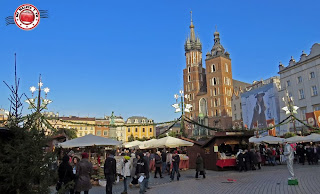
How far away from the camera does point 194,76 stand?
96062mm

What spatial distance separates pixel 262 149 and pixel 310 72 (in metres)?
23.2

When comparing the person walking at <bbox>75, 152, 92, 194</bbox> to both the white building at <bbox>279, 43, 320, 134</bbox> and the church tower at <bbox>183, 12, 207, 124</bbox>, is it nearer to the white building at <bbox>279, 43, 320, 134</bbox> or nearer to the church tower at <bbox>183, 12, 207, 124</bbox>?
the white building at <bbox>279, 43, 320, 134</bbox>

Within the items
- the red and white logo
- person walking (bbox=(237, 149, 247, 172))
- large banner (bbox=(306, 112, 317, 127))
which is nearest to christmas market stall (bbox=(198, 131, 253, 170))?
person walking (bbox=(237, 149, 247, 172))

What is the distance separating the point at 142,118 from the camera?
11362cm

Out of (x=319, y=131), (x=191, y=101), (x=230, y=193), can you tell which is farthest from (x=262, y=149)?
(x=191, y=101)

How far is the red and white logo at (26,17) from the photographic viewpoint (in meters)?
11.7

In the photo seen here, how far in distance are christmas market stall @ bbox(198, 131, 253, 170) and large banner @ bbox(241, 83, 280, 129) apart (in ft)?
110

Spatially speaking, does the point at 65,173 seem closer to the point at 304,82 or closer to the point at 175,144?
the point at 175,144

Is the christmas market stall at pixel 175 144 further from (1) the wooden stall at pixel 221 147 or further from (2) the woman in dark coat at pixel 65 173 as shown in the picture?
(2) the woman in dark coat at pixel 65 173

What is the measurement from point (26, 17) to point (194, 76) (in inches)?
3388

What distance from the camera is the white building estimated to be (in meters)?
A: 40.8

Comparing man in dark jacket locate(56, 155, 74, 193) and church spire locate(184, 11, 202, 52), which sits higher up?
church spire locate(184, 11, 202, 52)

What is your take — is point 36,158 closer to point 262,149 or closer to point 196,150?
point 196,150

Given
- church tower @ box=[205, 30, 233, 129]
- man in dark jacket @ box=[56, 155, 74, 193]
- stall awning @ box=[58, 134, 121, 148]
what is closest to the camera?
man in dark jacket @ box=[56, 155, 74, 193]
